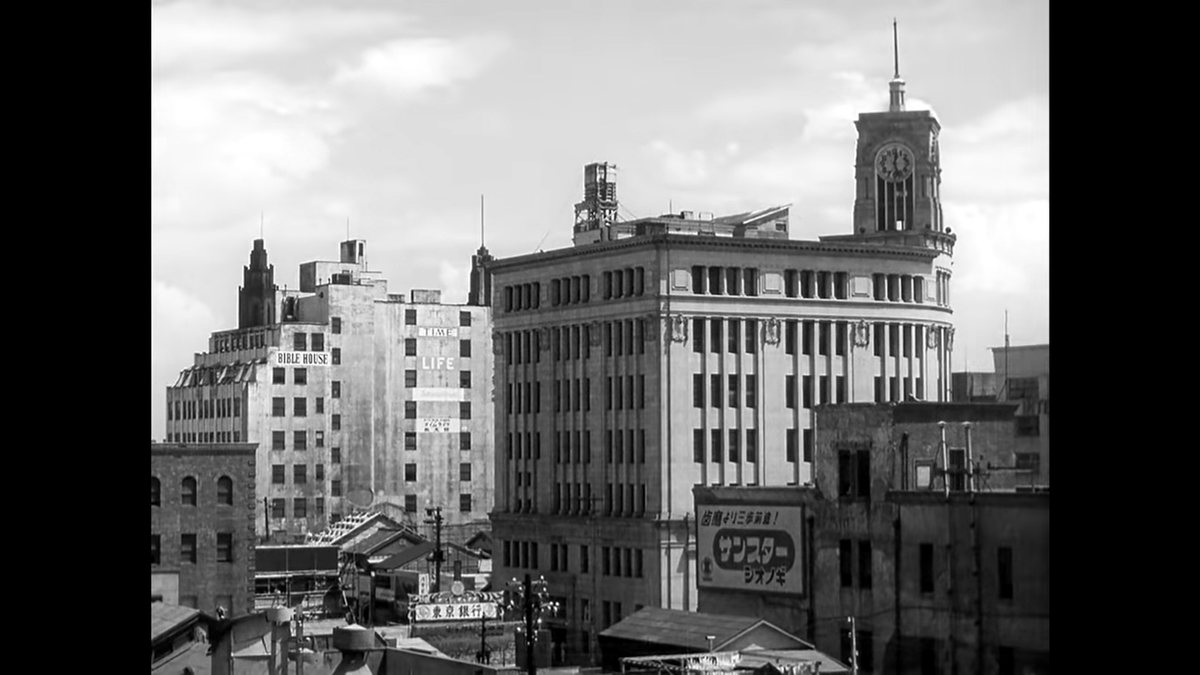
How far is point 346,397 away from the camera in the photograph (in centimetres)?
6506

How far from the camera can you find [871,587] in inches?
1350

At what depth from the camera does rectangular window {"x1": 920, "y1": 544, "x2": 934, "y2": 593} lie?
3241cm

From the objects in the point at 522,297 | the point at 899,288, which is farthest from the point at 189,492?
the point at 899,288

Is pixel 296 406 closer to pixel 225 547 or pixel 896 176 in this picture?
pixel 896 176

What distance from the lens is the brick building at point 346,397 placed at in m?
62.0

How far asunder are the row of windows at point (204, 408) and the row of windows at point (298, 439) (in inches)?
69.7

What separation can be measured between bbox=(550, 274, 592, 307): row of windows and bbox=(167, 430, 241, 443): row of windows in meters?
13.9

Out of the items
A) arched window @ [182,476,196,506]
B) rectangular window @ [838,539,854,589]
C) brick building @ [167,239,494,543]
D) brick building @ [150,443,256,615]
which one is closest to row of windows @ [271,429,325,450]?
brick building @ [167,239,494,543]

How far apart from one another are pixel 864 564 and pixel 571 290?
20.7 m

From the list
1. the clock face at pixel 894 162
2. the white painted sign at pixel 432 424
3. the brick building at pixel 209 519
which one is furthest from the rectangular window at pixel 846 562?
the white painted sign at pixel 432 424

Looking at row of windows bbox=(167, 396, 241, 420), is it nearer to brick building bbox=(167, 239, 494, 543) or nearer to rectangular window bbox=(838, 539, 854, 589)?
brick building bbox=(167, 239, 494, 543)

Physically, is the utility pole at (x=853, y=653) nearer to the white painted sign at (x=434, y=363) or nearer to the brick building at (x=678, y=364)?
the brick building at (x=678, y=364)
